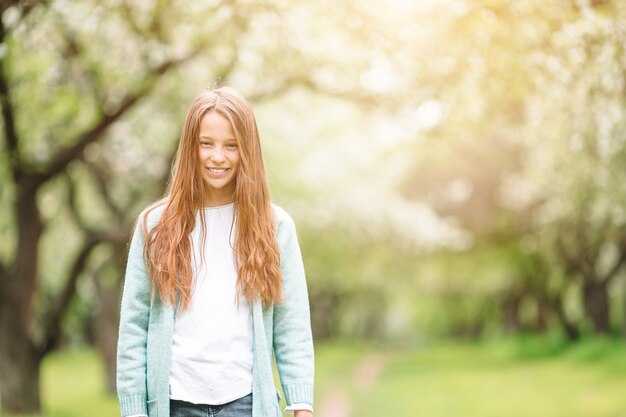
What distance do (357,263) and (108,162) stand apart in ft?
39.9

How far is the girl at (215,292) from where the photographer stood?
353cm

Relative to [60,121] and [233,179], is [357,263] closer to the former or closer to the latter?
[60,121]

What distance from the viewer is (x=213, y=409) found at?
3.51 metres

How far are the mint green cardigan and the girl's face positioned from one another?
26cm

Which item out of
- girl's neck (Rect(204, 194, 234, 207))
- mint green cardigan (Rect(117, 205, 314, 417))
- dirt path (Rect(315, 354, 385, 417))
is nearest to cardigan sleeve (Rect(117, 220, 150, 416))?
mint green cardigan (Rect(117, 205, 314, 417))

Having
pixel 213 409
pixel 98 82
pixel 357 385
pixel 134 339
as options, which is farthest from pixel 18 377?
pixel 357 385

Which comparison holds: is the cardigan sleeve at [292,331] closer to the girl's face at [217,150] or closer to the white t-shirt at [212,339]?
the white t-shirt at [212,339]

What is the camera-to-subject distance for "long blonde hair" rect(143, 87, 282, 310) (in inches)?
141

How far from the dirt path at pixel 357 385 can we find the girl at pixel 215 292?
449 inches

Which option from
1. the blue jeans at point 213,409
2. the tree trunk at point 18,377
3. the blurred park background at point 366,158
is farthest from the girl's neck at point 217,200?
the tree trunk at point 18,377

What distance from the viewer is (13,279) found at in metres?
12.4

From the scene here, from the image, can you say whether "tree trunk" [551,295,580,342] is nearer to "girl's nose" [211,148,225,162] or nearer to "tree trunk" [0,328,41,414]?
"tree trunk" [0,328,41,414]

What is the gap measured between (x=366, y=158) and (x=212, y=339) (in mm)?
21283

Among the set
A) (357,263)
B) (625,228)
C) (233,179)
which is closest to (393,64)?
(233,179)
